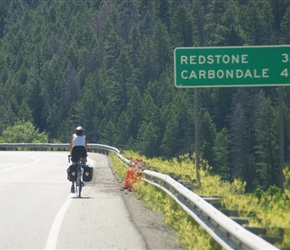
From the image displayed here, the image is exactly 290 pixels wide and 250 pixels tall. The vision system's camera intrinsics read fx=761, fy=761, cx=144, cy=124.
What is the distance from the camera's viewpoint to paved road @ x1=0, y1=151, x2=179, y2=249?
36.7ft

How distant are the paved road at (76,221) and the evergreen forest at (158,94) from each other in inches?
3576

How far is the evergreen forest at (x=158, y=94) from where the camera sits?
122688mm

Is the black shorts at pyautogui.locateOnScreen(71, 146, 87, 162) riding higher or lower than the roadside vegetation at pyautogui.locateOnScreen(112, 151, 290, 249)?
higher

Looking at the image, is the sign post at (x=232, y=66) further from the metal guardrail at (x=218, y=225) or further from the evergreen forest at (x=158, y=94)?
the evergreen forest at (x=158, y=94)

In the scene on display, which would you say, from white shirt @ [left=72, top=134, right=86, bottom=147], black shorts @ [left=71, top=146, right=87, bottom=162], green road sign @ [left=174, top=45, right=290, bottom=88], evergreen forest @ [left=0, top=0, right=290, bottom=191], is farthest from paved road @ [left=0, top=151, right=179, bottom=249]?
A: evergreen forest @ [left=0, top=0, right=290, bottom=191]

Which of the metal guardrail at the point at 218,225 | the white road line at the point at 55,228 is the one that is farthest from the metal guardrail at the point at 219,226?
the white road line at the point at 55,228

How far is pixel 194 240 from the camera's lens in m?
10.4

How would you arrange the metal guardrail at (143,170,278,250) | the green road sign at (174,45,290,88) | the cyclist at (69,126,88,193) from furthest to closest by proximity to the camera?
the cyclist at (69,126,88,193) → the green road sign at (174,45,290,88) → the metal guardrail at (143,170,278,250)

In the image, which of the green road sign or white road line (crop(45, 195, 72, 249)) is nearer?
white road line (crop(45, 195, 72, 249))

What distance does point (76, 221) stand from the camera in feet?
44.9

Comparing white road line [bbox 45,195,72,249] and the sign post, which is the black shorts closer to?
white road line [bbox 45,195,72,249]

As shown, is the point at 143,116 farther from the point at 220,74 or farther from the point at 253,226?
the point at 253,226

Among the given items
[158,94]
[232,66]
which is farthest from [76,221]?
[158,94]

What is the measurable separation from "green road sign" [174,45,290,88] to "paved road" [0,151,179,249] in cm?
340
